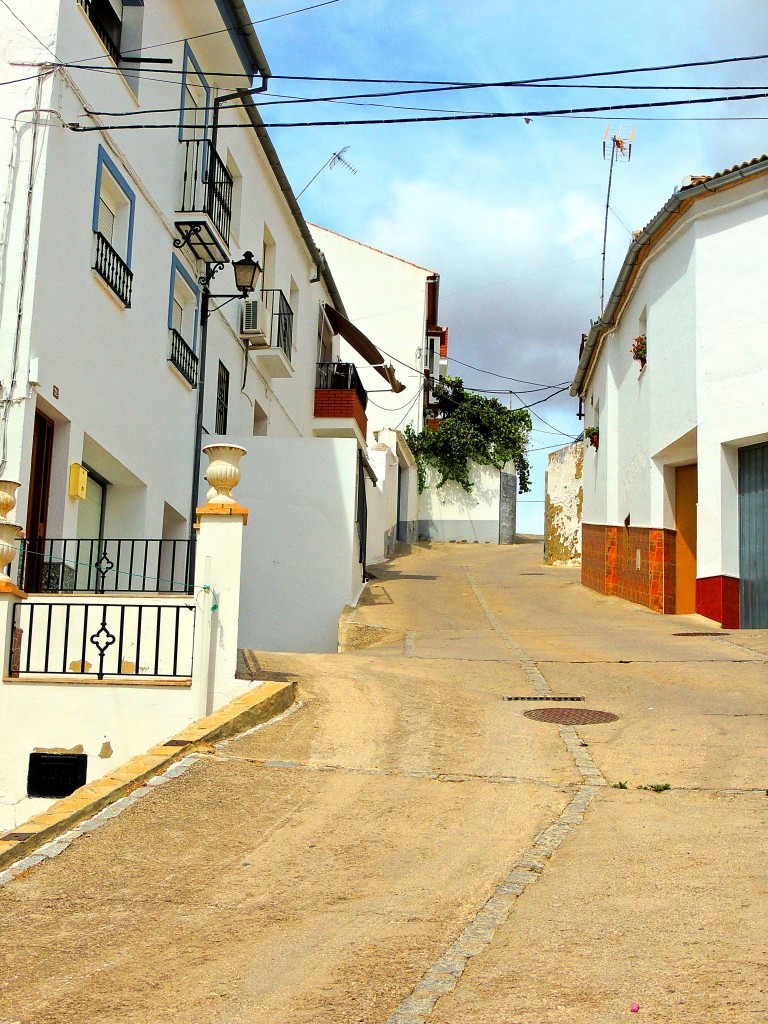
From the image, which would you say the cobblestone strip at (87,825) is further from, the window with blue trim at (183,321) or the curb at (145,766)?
the window with blue trim at (183,321)

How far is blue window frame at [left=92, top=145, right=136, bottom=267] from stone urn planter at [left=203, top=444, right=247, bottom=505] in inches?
162

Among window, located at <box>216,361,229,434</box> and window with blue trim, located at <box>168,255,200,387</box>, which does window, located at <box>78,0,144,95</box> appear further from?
window, located at <box>216,361,229,434</box>

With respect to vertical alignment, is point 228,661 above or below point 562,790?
above

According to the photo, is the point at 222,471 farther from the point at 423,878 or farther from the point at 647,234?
the point at 647,234

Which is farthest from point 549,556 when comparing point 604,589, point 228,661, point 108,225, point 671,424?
point 228,661

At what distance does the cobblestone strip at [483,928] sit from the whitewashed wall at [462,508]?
32.0m

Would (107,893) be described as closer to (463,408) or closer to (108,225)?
(108,225)

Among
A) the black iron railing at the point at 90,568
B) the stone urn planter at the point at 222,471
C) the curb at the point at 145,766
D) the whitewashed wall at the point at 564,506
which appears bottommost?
the curb at the point at 145,766

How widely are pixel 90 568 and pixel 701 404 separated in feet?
32.7

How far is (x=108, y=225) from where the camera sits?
1294 centimetres

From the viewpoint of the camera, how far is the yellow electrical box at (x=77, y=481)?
37.6ft

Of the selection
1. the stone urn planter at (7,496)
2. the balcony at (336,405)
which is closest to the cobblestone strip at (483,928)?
the stone urn planter at (7,496)

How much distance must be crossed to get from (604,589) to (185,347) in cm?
1062

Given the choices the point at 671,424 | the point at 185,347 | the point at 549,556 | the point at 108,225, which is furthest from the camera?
the point at 549,556
